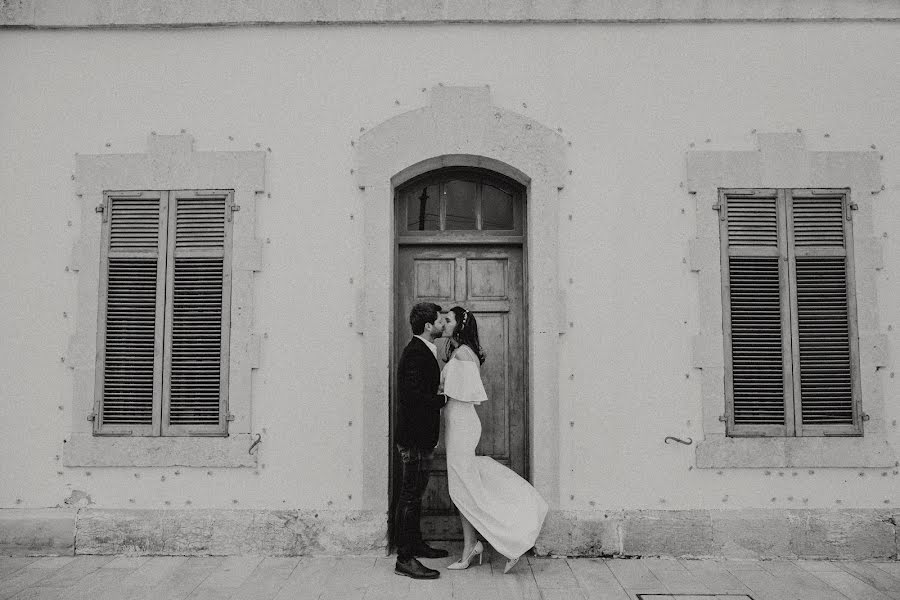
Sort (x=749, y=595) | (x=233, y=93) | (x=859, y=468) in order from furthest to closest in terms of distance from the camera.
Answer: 1. (x=233, y=93)
2. (x=859, y=468)
3. (x=749, y=595)

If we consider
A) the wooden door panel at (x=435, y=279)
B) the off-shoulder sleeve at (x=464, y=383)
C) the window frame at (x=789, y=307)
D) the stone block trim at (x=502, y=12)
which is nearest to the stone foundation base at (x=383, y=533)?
the window frame at (x=789, y=307)

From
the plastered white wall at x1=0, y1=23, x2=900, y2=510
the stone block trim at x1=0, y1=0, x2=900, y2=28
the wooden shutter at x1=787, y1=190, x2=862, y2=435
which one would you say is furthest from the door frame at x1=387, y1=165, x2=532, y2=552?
the wooden shutter at x1=787, y1=190, x2=862, y2=435

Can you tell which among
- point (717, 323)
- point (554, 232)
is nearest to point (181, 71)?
point (554, 232)

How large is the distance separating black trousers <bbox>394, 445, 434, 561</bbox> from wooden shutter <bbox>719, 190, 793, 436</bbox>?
2224mm

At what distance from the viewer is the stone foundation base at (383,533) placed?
16.0ft

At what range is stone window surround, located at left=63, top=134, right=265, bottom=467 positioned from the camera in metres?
5.01

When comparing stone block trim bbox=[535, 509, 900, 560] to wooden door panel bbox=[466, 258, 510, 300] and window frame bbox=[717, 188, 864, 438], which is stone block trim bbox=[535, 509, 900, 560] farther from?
wooden door panel bbox=[466, 258, 510, 300]

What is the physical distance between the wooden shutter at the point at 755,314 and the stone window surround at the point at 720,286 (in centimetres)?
7

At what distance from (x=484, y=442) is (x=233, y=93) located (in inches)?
129

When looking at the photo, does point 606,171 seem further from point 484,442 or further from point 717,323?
point 484,442

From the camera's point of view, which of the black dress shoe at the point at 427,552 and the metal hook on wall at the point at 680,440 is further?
the metal hook on wall at the point at 680,440

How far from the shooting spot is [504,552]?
444 centimetres

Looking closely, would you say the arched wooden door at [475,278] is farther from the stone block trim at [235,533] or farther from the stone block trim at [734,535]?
the stone block trim at [734,535]

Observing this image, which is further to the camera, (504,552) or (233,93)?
(233,93)
